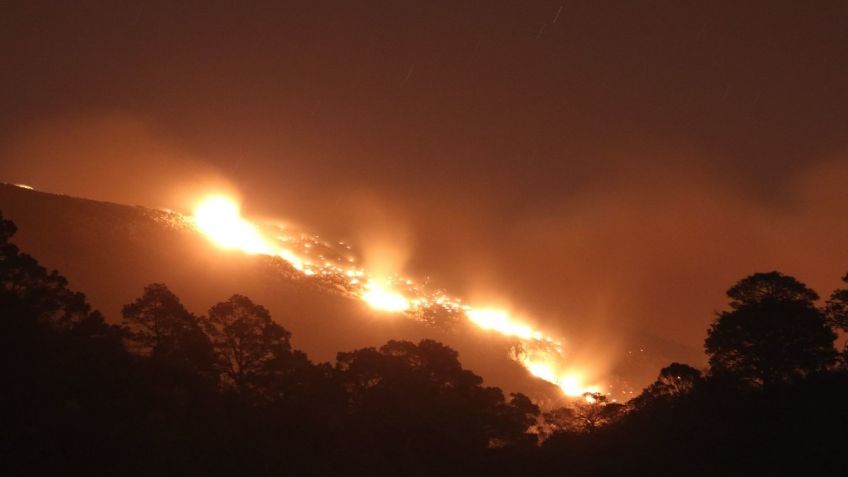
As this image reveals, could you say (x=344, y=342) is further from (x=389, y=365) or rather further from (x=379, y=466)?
(x=379, y=466)

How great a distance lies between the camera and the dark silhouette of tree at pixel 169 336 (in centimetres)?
4100

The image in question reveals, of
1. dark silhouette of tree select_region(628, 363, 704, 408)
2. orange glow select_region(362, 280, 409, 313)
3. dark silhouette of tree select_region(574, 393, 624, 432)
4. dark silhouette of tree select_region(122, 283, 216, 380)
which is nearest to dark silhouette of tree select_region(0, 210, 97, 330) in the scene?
dark silhouette of tree select_region(122, 283, 216, 380)

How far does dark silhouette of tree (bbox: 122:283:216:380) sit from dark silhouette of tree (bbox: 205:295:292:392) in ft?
3.77

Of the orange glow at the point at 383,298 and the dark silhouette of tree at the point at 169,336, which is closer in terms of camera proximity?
the dark silhouette of tree at the point at 169,336

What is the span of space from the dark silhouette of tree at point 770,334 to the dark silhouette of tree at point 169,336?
34.0 metres

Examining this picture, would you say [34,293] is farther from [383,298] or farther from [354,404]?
[383,298]

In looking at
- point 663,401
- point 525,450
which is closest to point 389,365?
point 525,450

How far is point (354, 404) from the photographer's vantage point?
138 feet

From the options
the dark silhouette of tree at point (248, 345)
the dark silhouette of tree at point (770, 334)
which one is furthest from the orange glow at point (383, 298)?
the dark silhouette of tree at point (770, 334)

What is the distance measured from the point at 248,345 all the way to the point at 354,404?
346 inches

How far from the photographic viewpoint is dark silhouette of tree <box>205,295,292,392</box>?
1652 inches

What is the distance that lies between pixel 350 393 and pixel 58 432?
2005cm

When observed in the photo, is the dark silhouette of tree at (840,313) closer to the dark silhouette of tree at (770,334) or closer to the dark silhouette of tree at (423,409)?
the dark silhouette of tree at (770,334)

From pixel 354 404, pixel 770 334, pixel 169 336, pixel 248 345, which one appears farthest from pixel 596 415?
pixel 169 336
